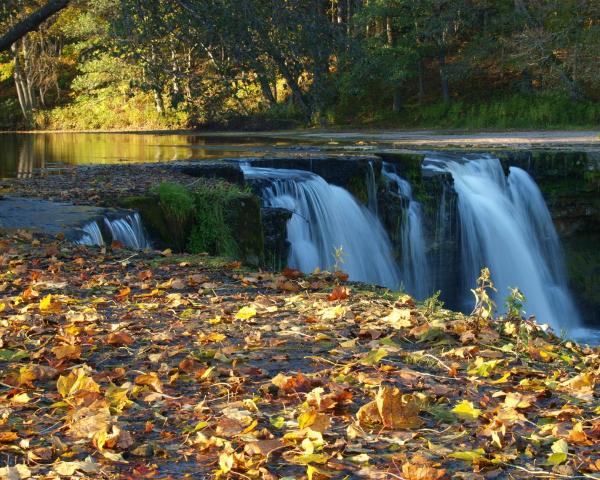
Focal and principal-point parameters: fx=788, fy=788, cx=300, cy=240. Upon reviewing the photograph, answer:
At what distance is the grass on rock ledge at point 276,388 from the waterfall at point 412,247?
26.3 feet

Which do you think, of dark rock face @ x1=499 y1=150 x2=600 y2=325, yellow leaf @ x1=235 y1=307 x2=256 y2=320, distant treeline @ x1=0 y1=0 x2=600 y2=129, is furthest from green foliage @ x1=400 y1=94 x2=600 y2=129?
yellow leaf @ x1=235 y1=307 x2=256 y2=320

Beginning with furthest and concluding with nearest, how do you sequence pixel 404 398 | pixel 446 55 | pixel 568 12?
pixel 446 55
pixel 568 12
pixel 404 398

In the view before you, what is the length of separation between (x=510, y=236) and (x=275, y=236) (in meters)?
5.80

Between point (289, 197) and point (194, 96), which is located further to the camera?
point (289, 197)

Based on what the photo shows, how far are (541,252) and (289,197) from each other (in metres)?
6.19

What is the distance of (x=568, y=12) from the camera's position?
3083cm

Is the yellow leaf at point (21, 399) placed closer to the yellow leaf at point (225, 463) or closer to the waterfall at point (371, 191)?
the yellow leaf at point (225, 463)

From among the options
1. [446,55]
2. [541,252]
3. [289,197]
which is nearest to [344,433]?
[289,197]

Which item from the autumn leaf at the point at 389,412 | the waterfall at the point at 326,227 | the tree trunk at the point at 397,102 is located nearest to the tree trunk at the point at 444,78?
the tree trunk at the point at 397,102

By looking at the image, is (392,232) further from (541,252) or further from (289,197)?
(541,252)

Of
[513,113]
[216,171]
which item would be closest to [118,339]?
[216,171]

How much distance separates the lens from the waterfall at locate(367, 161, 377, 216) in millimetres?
13492

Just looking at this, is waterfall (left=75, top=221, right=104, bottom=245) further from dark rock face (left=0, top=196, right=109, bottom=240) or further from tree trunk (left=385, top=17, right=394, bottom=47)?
tree trunk (left=385, top=17, right=394, bottom=47)

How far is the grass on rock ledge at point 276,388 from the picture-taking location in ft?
9.46
